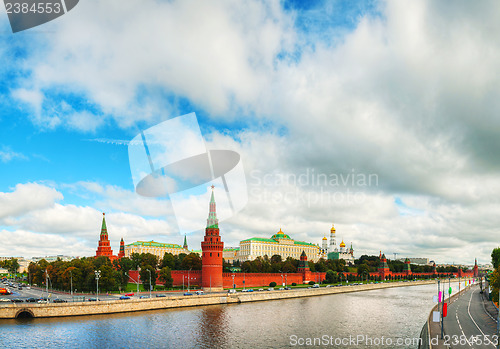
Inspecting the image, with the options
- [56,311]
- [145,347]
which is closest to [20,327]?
[56,311]

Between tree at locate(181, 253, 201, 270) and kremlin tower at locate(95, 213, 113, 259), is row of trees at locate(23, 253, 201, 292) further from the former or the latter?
kremlin tower at locate(95, 213, 113, 259)

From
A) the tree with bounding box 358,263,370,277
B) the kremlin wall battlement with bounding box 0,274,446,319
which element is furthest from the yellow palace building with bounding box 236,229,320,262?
the kremlin wall battlement with bounding box 0,274,446,319

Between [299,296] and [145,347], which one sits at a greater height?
[145,347]

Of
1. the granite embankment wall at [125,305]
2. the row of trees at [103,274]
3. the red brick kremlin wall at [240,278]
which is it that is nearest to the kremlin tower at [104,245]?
the row of trees at [103,274]

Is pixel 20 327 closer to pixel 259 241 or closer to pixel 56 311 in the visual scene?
pixel 56 311

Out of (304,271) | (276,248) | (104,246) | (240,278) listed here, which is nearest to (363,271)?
(304,271)

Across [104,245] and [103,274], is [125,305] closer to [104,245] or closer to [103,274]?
[103,274]

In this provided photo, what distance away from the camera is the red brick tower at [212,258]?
7290 centimetres

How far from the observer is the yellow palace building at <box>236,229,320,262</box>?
145 meters

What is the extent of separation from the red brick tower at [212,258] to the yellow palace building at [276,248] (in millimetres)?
69152

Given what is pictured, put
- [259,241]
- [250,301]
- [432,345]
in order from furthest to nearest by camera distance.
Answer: [259,241] < [250,301] < [432,345]

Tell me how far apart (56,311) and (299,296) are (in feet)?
141

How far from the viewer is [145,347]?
32.5 meters

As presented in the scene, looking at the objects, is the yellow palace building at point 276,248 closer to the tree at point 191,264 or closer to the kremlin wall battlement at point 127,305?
the tree at point 191,264
